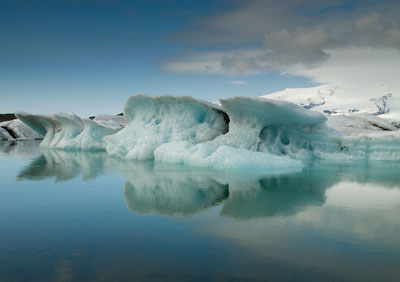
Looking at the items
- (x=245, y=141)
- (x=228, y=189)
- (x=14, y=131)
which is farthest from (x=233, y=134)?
(x=14, y=131)

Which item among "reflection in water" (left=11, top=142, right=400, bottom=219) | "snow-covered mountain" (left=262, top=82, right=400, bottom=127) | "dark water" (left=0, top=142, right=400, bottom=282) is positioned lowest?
"dark water" (left=0, top=142, right=400, bottom=282)

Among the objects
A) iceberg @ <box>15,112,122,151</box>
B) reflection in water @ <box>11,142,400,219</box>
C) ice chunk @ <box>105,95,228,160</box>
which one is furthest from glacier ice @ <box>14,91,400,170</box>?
iceberg @ <box>15,112,122,151</box>

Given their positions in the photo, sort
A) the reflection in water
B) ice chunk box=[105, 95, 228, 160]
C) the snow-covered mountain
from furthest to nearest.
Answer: the snow-covered mountain, ice chunk box=[105, 95, 228, 160], the reflection in water

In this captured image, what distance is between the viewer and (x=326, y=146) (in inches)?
448

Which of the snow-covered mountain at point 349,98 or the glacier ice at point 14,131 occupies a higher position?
the snow-covered mountain at point 349,98

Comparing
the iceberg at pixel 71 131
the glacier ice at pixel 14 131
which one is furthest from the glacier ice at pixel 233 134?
the glacier ice at pixel 14 131

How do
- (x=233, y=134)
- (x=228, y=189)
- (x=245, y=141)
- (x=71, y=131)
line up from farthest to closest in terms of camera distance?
(x=71, y=131) < (x=233, y=134) < (x=245, y=141) < (x=228, y=189)

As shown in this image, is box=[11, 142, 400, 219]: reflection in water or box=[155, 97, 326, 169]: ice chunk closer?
box=[11, 142, 400, 219]: reflection in water

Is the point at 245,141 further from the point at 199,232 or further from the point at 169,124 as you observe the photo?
the point at 199,232

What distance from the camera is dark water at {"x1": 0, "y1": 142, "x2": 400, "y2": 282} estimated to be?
2264 mm

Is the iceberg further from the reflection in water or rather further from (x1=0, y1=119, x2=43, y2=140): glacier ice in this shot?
(x1=0, y1=119, x2=43, y2=140): glacier ice

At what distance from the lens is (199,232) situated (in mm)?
3074

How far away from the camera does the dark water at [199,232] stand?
2264mm

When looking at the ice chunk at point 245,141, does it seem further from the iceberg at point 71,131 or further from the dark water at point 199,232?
the iceberg at point 71,131
